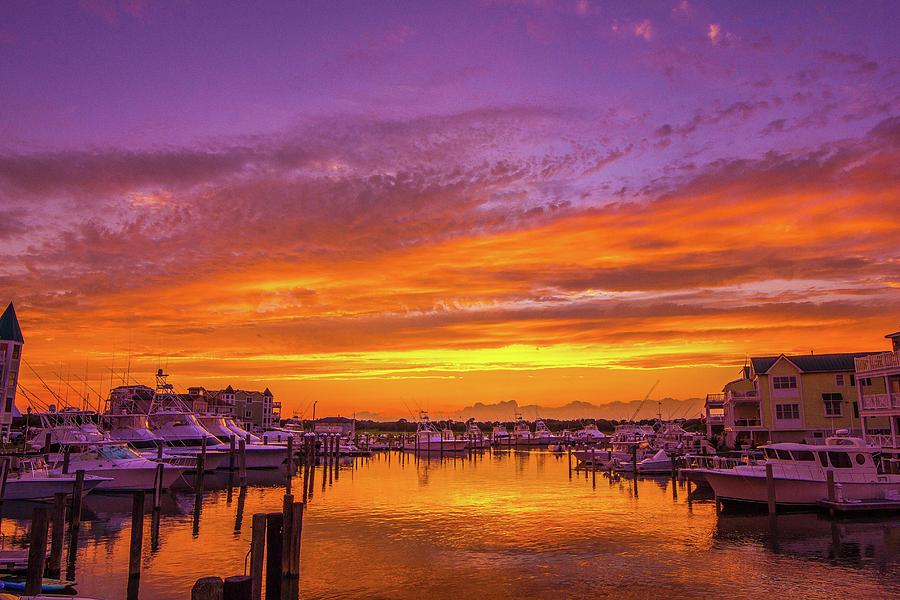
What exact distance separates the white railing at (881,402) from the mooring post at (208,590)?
54817 millimetres

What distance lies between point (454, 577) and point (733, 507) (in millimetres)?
26892

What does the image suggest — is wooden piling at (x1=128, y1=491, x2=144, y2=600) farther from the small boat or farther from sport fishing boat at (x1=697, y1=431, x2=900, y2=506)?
the small boat

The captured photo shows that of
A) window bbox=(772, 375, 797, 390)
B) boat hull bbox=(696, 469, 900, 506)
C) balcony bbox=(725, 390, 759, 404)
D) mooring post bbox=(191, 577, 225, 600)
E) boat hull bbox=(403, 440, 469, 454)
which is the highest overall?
window bbox=(772, 375, 797, 390)

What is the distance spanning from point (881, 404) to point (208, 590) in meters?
56.2

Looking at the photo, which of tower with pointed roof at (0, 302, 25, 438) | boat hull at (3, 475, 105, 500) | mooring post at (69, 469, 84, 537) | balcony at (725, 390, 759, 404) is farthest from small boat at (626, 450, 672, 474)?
tower with pointed roof at (0, 302, 25, 438)

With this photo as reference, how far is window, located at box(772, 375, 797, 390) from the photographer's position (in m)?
78.2

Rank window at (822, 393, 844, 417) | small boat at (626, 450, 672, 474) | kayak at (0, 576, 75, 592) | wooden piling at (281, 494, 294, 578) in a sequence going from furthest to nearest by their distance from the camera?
small boat at (626, 450, 672, 474) → window at (822, 393, 844, 417) → wooden piling at (281, 494, 294, 578) → kayak at (0, 576, 75, 592)

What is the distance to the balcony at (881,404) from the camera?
52750 millimetres

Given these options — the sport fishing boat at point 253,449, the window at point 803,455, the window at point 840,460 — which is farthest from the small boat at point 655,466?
the sport fishing boat at point 253,449

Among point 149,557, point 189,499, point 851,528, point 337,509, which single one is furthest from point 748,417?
point 149,557

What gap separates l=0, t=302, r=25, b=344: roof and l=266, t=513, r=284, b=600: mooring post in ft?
263

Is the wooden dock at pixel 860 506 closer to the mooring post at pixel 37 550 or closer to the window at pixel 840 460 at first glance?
the window at pixel 840 460

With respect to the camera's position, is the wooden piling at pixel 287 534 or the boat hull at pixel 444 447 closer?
the wooden piling at pixel 287 534

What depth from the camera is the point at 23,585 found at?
68.0 feet
